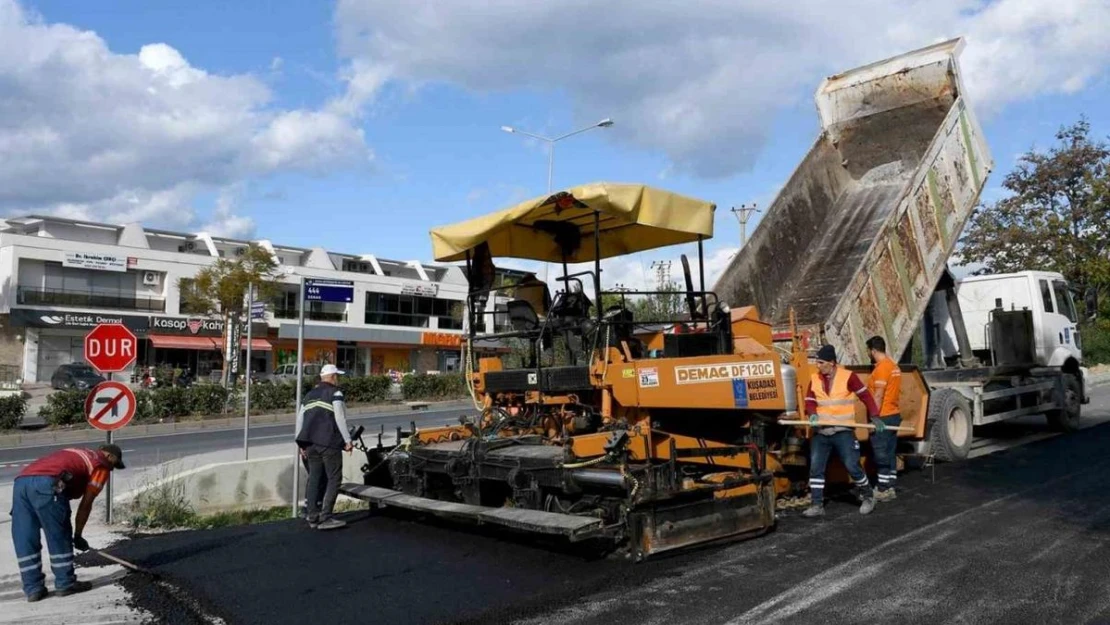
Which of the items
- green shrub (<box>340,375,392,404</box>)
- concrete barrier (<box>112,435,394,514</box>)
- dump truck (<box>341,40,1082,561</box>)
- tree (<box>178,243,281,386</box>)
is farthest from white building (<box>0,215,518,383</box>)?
dump truck (<box>341,40,1082,561</box>)

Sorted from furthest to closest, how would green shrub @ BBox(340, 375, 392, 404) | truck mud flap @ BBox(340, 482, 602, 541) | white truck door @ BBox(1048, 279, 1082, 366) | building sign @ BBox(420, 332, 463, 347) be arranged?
1. building sign @ BBox(420, 332, 463, 347)
2. green shrub @ BBox(340, 375, 392, 404)
3. white truck door @ BBox(1048, 279, 1082, 366)
4. truck mud flap @ BBox(340, 482, 602, 541)

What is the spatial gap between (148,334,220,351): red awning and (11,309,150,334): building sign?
785mm

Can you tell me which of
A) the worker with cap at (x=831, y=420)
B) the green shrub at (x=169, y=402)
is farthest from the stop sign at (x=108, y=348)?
the green shrub at (x=169, y=402)

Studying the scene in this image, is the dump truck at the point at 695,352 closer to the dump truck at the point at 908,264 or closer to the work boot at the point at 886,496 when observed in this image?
the dump truck at the point at 908,264

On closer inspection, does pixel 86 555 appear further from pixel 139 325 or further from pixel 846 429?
pixel 139 325

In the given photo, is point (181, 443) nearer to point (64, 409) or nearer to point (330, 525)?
point (64, 409)

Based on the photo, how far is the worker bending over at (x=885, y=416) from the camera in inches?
301

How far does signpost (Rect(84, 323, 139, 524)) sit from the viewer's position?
8008 mm

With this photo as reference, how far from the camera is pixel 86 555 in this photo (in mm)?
6672

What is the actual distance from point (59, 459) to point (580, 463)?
3.40 metres

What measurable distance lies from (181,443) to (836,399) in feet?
50.7

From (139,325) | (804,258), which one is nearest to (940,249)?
(804,258)

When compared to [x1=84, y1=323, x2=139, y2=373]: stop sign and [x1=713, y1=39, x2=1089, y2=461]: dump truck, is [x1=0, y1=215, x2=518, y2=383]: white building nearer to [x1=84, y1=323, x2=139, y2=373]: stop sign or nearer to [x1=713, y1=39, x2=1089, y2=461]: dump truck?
[x1=84, y1=323, x2=139, y2=373]: stop sign

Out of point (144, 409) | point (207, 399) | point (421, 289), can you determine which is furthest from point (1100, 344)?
point (421, 289)
